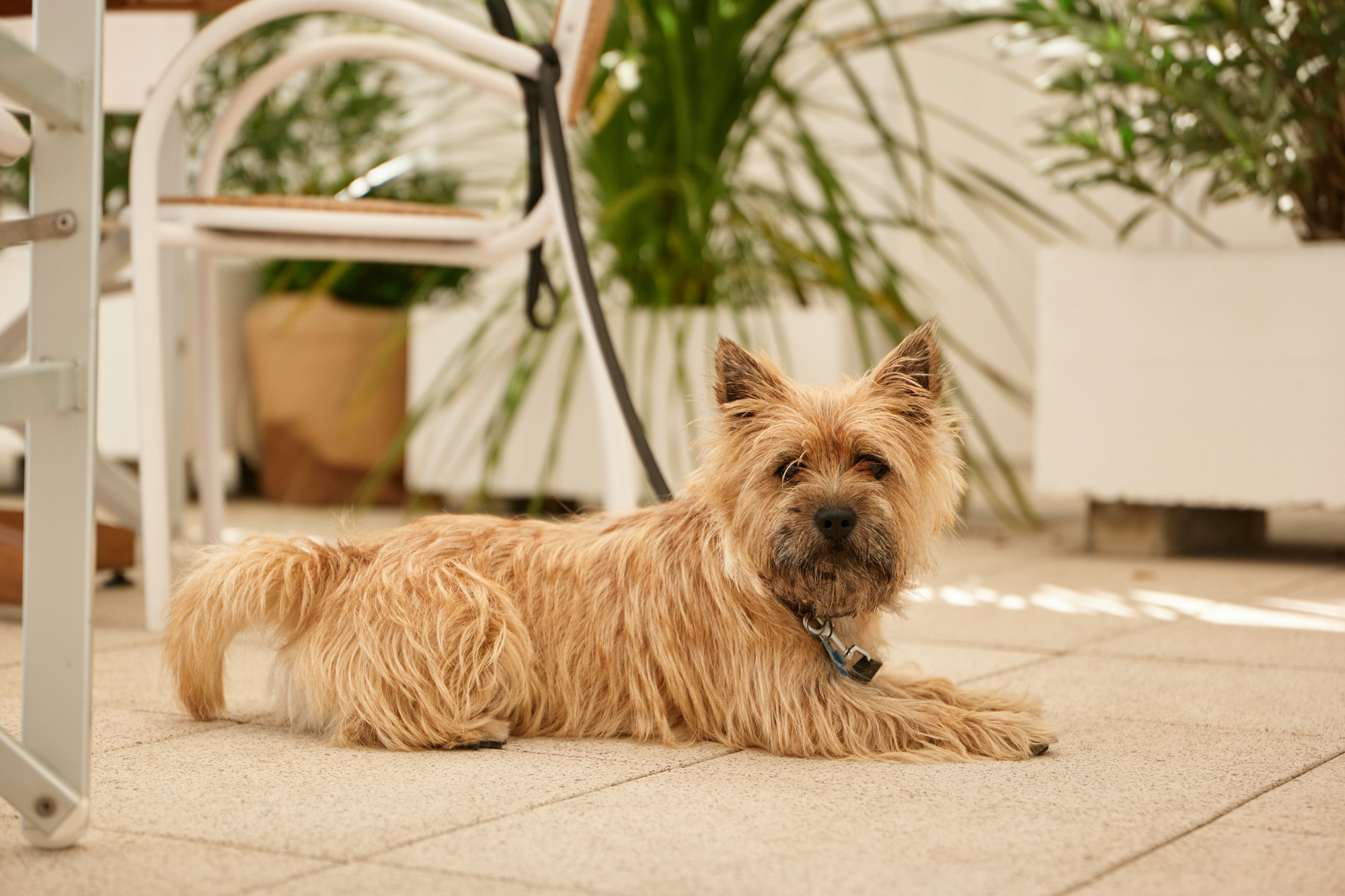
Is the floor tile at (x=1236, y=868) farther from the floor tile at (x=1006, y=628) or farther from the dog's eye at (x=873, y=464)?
the floor tile at (x=1006, y=628)

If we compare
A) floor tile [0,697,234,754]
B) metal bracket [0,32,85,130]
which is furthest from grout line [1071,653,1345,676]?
metal bracket [0,32,85,130]

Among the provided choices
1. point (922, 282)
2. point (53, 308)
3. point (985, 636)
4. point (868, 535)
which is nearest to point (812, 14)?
point (922, 282)

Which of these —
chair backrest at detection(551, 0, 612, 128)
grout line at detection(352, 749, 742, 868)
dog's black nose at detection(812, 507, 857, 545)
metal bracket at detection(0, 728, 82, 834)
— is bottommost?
grout line at detection(352, 749, 742, 868)

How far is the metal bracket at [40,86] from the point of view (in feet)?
4.58

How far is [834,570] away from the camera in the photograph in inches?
78.7

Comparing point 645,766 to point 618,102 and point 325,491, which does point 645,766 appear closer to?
point 618,102

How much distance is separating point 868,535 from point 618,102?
9.78 ft

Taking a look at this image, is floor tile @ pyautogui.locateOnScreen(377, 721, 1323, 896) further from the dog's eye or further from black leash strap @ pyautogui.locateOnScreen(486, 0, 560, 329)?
black leash strap @ pyautogui.locateOnScreen(486, 0, 560, 329)

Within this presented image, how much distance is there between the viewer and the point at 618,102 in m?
4.64

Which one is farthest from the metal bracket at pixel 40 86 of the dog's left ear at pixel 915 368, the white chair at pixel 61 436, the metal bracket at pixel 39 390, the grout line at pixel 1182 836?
the grout line at pixel 1182 836

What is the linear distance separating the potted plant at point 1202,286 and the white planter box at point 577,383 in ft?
2.44

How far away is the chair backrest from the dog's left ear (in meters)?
1.23

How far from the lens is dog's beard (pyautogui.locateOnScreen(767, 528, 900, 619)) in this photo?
1981mm

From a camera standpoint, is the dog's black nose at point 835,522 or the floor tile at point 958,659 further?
the floor tile at point 958,659
